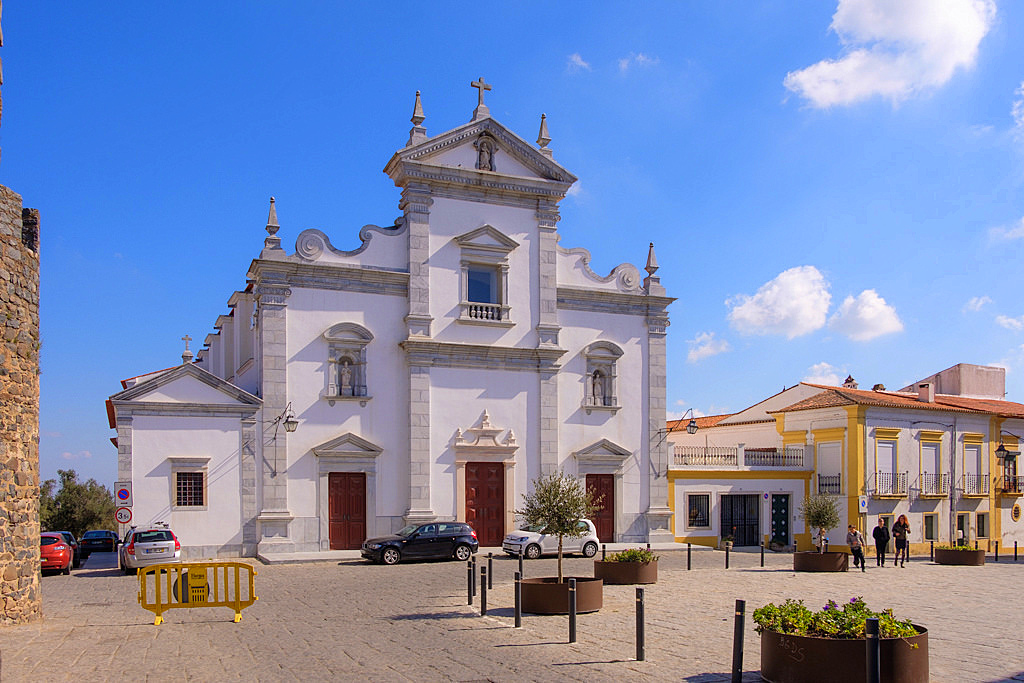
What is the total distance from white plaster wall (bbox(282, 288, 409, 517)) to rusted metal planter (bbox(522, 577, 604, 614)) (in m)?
14.5

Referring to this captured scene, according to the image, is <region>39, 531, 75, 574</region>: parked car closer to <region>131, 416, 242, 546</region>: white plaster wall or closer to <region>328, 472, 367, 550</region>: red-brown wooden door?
<region>131, 416, 242, 546</region>: white plaster wall

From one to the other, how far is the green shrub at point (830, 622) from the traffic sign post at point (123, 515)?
19725mm

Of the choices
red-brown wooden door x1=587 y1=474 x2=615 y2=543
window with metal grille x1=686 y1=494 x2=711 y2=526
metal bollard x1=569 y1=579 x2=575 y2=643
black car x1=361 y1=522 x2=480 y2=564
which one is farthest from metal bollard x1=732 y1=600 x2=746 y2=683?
window with metal grille x1=686 y1=494 x2=711 y2=526

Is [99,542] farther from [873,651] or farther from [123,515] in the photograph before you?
[873,651]

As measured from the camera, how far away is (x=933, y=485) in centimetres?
3847

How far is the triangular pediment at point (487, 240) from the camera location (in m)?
31.1

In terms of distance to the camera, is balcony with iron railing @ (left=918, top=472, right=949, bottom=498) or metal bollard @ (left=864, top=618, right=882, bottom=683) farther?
balcony with iron railing @ (left=918, top=472, right=949, bottom=498)

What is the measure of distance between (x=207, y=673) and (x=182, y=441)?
17.2 meters

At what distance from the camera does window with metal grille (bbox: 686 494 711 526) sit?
34500mm

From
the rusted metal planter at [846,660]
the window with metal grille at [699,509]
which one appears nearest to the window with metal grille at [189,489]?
the window with metal grille at [699,509]

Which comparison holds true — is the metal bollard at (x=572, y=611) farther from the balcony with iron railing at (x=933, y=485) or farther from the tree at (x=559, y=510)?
the balcony with iron railing at (x=933, y=485)

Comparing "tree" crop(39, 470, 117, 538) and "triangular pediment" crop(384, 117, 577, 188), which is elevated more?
"triangular pediment" crop(384, 117, 577, 188)

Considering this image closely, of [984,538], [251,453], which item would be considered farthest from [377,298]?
[984,538]

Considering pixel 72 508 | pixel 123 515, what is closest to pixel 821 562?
pixel 123 515
